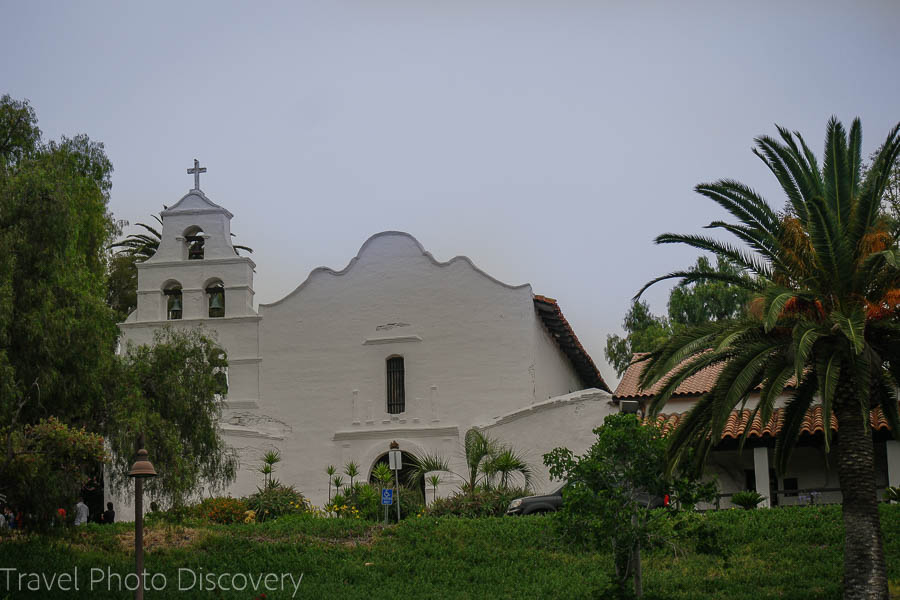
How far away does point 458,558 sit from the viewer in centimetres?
1978

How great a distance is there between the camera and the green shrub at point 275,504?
2647 cm

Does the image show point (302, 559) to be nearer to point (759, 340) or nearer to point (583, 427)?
point (759, 340)

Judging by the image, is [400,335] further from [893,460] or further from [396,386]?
[893,460]

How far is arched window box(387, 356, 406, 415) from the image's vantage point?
1246 inches

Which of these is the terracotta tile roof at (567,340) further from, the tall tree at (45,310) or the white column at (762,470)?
the tall tree at (45,310)

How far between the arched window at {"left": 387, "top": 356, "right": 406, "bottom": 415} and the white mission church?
0.04 meters

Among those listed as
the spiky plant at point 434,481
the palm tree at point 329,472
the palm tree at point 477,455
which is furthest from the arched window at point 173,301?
the palm tree at point 477,455

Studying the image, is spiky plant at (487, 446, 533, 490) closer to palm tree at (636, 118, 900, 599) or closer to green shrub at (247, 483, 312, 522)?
green shrub at (247, 483, 312, 522)

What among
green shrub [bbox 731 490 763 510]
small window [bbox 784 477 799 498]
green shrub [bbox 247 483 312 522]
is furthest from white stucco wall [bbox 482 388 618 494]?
green shrub [bbox 247 483 312 522]

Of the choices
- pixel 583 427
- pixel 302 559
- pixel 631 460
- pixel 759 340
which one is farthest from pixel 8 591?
pixel 583 427

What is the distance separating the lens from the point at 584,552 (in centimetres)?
1975

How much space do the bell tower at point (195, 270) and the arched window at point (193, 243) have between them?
7cm

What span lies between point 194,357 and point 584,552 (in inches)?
351

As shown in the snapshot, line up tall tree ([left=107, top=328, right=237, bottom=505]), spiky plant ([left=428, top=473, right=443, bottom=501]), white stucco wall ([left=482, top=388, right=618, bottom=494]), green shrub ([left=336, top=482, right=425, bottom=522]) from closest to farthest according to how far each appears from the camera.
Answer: tall tree ([left=107, top=328, right=237, bottom=505]), green shrub ([left=336, top=482, right=425, bottom=522]), spiky plant ([left=428, top=473, right=443, bottom=501]), white stucco wall ([left=482, top=388, right=618, bottom=494])
